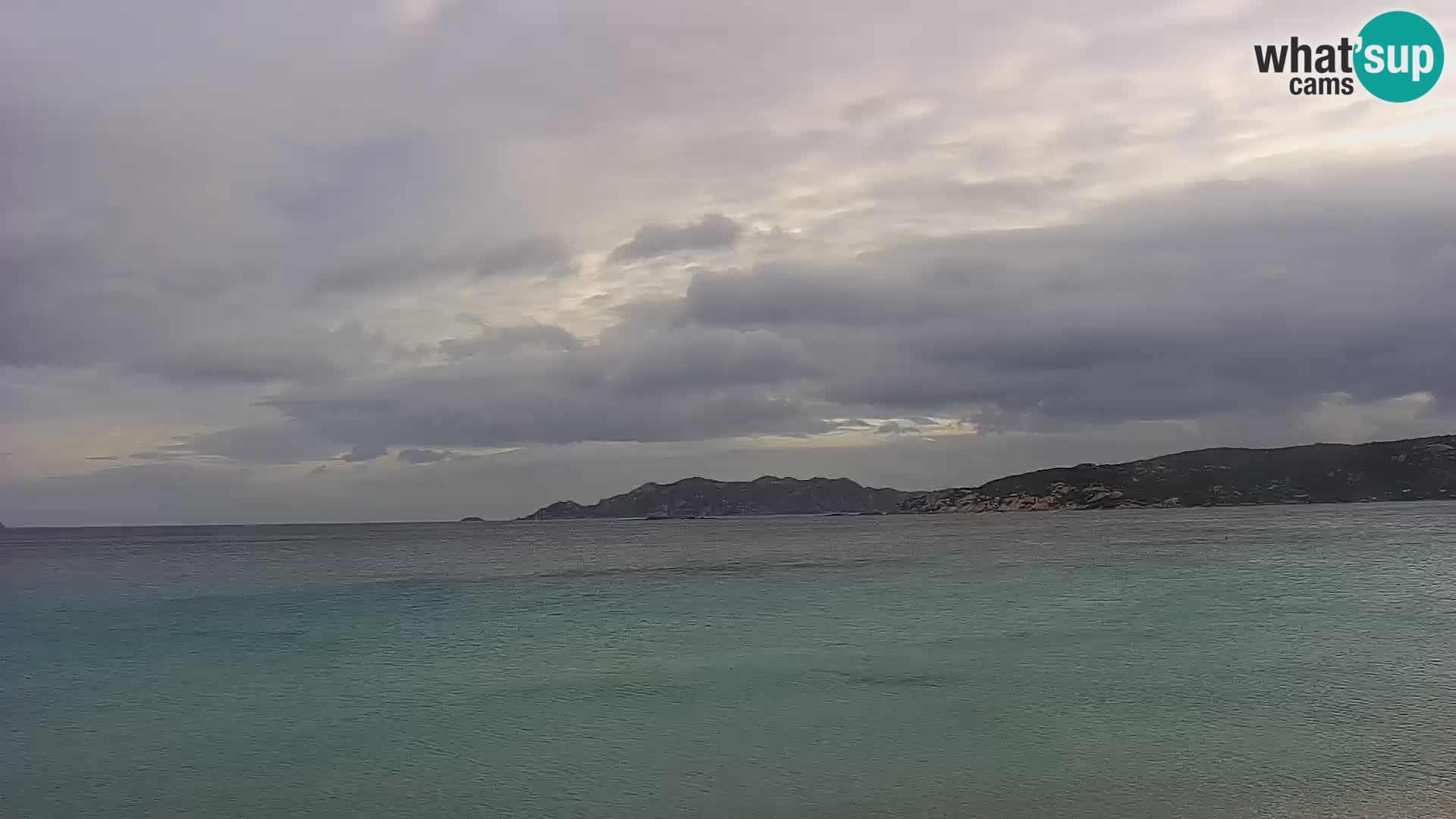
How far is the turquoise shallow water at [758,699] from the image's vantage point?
A: 1762 cm

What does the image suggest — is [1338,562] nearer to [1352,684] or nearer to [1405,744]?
[1352,684]

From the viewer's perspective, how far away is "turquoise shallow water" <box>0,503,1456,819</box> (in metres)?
17.6

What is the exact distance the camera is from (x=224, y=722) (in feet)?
83.8

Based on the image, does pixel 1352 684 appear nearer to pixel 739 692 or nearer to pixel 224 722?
pixel 739 692

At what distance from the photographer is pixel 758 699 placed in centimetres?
2561

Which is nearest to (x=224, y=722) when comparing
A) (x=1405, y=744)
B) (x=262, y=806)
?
(x=262, y=806)

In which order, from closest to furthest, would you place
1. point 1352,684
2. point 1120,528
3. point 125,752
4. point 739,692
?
point 125,752, point 1352,684, point 739,692, point 1120,528

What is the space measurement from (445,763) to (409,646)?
1870cm

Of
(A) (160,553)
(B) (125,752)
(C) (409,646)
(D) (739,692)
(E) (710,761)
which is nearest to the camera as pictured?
(E) (710,761)

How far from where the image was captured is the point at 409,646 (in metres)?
38.0

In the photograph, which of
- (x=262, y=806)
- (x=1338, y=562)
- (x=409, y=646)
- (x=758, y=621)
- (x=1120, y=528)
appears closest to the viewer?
(x=262, y=806)

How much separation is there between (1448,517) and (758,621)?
129m

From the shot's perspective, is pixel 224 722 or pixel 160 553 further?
pixel 160 553

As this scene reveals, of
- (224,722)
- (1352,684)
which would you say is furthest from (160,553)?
(1352,684)
